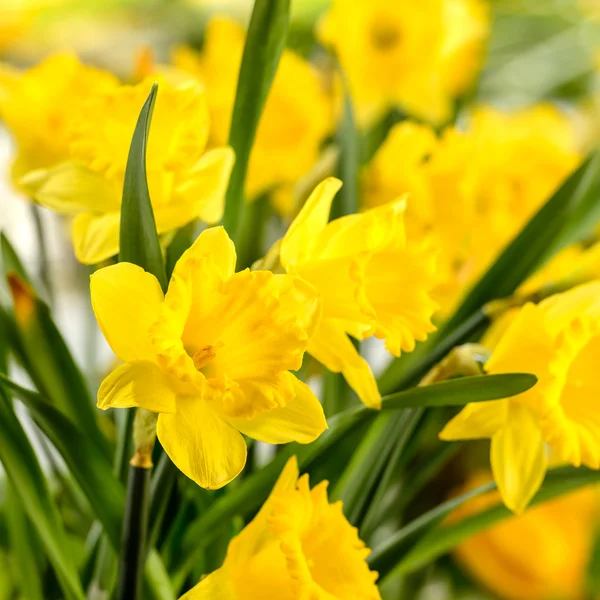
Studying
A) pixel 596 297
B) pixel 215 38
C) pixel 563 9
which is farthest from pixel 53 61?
pixel 563 9

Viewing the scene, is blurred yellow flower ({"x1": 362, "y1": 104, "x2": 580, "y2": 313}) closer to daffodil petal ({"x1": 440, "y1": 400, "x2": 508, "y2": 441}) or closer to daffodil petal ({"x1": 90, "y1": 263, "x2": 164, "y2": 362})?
daffodil petal ({"x1": 440, "y1": 400, "x2": 508, "y2": 441})

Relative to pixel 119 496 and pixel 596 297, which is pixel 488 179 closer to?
pixel 596 297

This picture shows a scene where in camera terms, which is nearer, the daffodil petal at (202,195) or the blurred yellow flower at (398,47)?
the daffodil petal at (202,195)

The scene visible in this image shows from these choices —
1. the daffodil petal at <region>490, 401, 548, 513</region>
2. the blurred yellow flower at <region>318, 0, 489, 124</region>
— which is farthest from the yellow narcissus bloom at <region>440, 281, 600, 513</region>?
the blurred yellow flower at <region>318, 0, 489, 124</region>

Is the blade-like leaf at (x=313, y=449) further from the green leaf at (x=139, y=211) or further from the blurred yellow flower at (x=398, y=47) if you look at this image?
the blurred yellow flower at (x=398, y=47)

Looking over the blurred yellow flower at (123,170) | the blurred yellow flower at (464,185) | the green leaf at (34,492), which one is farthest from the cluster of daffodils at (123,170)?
the blurred yellow flower at (464,185)
